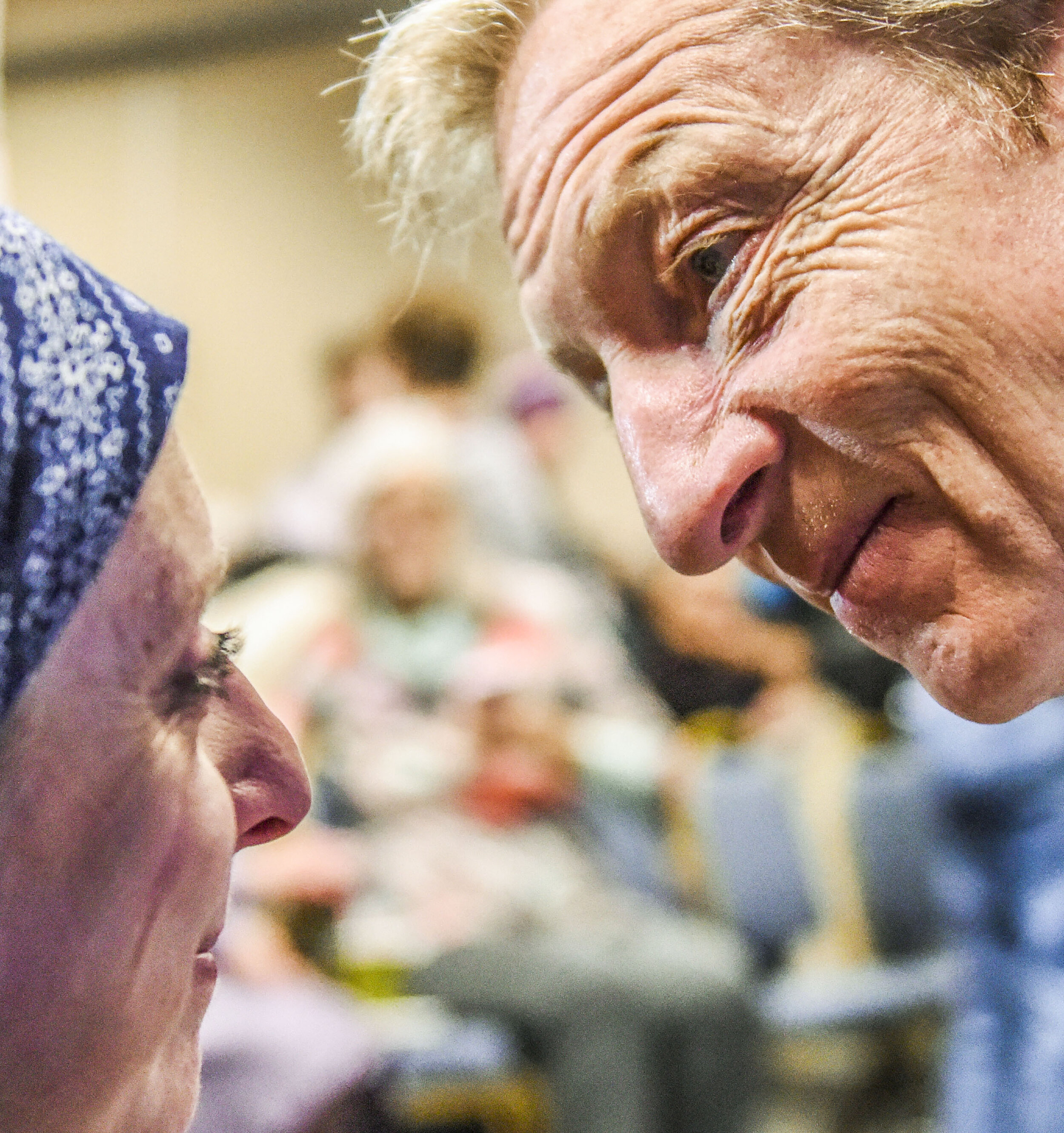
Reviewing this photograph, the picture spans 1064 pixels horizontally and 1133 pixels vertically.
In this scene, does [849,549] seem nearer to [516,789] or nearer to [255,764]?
[255,764]

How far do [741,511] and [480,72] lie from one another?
1.22ft

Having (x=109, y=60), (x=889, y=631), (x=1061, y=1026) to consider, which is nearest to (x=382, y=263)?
(x=109, y=60)

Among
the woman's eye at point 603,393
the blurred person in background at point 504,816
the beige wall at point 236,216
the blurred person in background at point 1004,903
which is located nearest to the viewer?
the woman's eye at point 603,393

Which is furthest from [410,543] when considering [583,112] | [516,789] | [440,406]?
[583,112]

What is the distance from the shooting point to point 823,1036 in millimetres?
3225

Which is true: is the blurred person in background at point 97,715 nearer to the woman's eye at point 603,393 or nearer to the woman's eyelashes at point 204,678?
the woman's eyelashes at point 204,678

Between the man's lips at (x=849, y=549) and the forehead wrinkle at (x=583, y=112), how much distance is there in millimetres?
273

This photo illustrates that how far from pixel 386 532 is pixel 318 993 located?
42.7 inches

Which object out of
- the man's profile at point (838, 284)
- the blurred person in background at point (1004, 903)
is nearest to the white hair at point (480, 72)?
the man's profile at point (838, 284)

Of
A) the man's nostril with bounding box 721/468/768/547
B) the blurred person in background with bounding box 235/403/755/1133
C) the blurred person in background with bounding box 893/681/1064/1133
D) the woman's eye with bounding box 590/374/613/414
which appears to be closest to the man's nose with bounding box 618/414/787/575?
the man's nostril with bounding box 721/468/768/547

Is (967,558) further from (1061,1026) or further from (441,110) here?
(1061,1026)

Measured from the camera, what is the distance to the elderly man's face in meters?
0.75

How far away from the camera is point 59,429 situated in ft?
2.00

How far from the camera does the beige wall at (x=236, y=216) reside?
3.84 m
